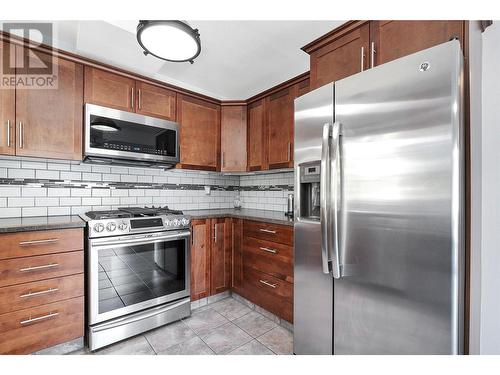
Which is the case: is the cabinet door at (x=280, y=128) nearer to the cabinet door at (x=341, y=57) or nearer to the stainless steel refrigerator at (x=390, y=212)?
the cabinet door at (x=341, y=57)

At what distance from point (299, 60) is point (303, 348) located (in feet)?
7.60

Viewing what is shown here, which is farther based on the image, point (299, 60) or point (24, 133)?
point (299, 60)

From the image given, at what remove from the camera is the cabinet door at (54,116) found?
1.65 metres

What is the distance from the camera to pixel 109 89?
198cm

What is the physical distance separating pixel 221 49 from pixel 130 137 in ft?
3.69

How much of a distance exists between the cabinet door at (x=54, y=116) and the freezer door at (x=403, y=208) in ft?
6.60

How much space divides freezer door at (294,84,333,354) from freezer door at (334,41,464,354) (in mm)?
92

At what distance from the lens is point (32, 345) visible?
1457 millimetres

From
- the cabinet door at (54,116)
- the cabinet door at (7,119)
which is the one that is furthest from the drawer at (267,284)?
the cabinet door at (7,119)

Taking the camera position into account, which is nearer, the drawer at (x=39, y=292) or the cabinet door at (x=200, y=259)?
the drawer at (x=39, y=292)

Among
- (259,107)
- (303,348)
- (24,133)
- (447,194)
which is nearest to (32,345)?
(24,133)

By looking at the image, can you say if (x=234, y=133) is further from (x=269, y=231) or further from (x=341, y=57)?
(x=341, y=57)
